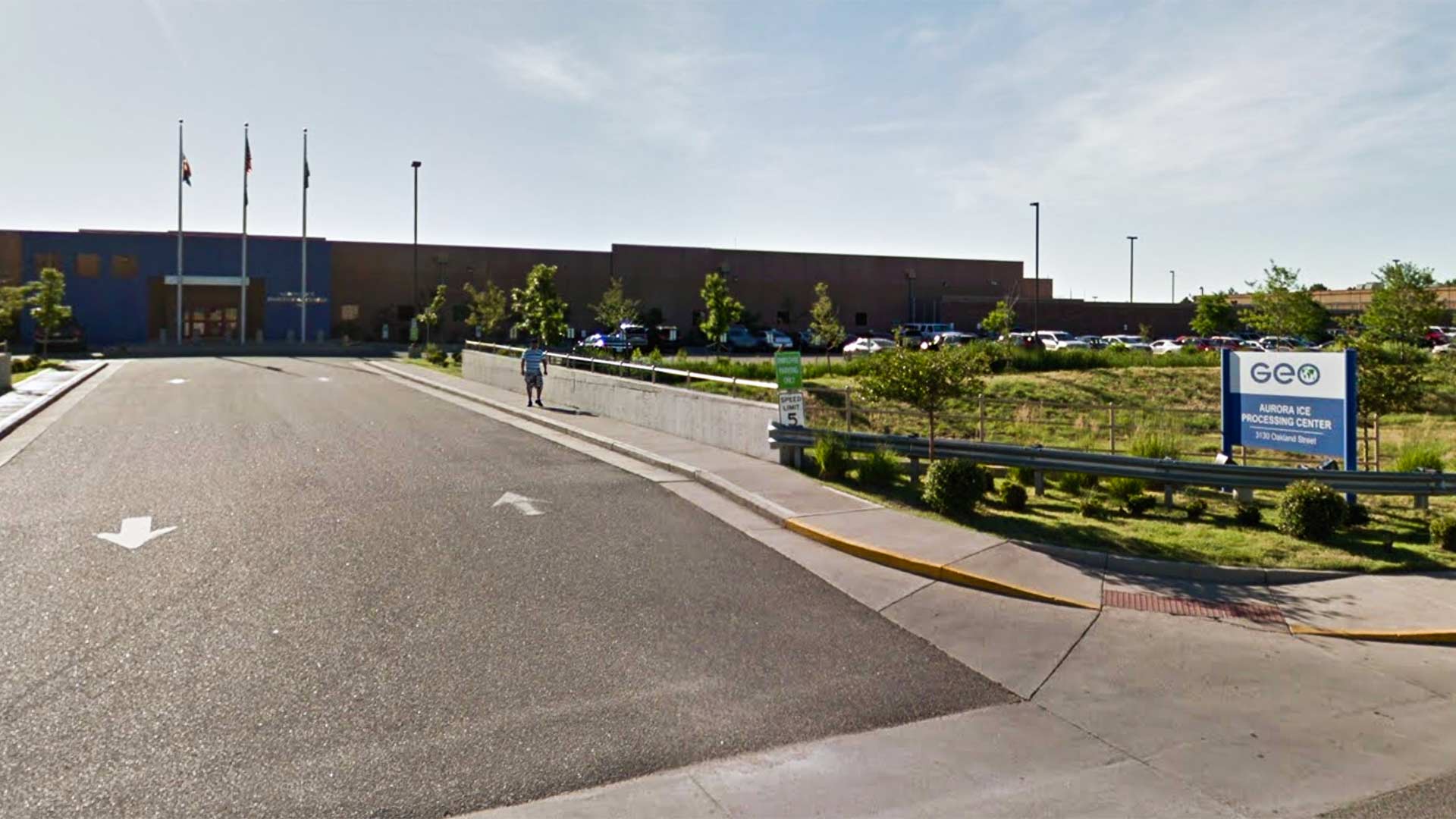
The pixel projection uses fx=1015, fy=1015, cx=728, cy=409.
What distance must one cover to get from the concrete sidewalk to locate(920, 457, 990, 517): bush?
1.17 feet

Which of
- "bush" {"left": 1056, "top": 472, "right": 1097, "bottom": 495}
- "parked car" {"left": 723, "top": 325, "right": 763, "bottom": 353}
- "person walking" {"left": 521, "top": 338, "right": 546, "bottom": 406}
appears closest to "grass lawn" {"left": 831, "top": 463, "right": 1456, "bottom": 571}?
"bush" {"left": 1056, "top": 472, "right": 1097, "bottom": 495}

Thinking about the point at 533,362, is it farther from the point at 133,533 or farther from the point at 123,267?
the point at 123,267

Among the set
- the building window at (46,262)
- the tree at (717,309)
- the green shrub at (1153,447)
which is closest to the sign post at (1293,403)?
the green shrub at (1153,447)

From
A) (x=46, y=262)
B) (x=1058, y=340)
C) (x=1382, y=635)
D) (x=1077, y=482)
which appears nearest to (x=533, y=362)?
(x=1077, y=482)

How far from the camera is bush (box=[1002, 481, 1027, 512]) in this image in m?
13.0

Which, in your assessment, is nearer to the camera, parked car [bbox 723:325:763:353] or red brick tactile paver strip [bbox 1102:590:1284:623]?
red brick tactile paver strip [bbox 1102:590:1284:623]

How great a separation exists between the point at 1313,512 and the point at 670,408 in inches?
449

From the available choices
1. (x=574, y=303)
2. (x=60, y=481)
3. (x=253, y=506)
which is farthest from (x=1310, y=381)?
(x=574, y=303)

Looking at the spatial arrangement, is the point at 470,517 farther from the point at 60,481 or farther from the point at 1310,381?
the point at 1310,381

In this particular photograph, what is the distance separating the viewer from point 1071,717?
22.4 ft

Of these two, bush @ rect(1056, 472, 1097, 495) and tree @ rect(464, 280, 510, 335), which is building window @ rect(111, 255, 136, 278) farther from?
bush @ rect(1056, 472, 1097, 495)

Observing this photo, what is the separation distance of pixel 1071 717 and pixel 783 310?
66374 mm

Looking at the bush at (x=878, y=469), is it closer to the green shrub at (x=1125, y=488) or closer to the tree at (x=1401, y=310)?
the green shrub at (x=1125, y=488)

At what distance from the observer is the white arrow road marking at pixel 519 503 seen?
12508 mm
